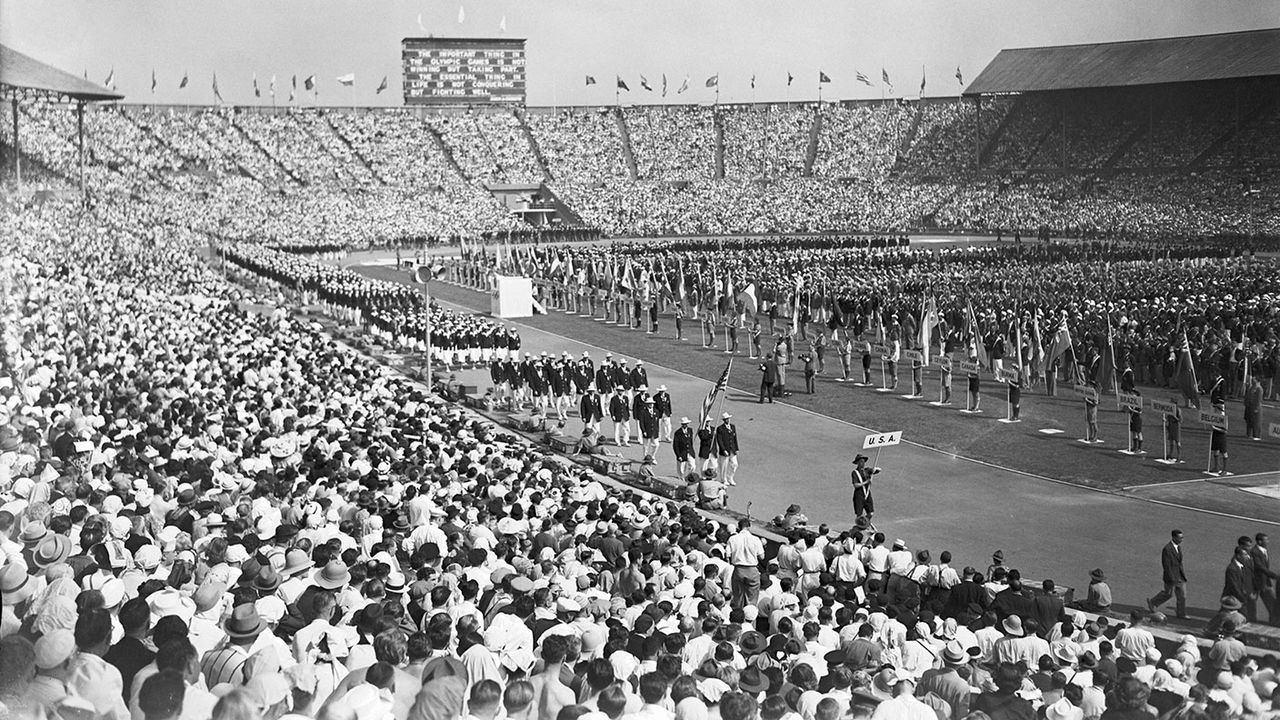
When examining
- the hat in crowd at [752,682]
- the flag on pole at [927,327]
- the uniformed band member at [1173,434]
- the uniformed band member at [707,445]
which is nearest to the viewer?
the hat in crowd at [752,682]

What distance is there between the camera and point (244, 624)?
25.8 feet

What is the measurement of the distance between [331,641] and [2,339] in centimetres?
1732

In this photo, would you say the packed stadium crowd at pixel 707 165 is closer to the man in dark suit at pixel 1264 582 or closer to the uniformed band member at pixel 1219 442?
the uniformed band member at pixel 1219 442

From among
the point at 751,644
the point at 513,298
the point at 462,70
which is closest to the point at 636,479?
the point at 751,644

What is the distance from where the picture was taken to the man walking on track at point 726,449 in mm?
19891

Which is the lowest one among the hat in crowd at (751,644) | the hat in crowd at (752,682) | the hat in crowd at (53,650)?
the hat in crowd at (751,644)

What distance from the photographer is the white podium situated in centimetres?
4369

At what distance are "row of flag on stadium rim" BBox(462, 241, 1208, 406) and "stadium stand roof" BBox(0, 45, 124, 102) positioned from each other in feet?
75.1

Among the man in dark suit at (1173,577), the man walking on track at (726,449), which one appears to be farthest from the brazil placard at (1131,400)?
the man in dark suit at (1173,577)

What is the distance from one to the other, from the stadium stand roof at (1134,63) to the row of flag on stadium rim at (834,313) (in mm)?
37647

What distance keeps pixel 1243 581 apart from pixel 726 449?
27.5 feet

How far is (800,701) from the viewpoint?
7.38 metres

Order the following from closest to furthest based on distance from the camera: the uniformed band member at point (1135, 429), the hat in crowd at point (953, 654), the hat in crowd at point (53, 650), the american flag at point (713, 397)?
the hat in crowd at point (53, 650)
the hat in crowd at point (953, 654)
the american flag at point (713, 397)
the uniformed band member at point (1135, 429)

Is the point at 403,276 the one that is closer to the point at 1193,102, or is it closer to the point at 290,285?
the point at 290,285
